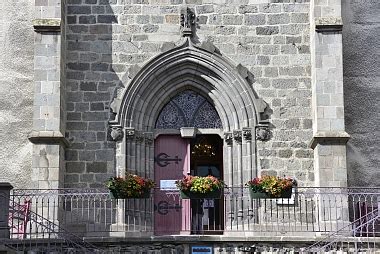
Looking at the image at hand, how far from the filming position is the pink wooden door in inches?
733

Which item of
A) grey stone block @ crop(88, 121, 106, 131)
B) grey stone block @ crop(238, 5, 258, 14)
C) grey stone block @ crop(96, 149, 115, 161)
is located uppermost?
grey stone block @ crop(238, 5, 258, 14)

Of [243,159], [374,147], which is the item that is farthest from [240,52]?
[374,147]

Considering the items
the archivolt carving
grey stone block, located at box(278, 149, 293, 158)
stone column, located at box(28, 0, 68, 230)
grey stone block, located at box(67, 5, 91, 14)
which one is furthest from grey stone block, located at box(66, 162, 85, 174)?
grey stone block, located at box(278, 149, 293, 158)

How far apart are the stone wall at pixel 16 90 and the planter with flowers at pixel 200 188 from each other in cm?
369

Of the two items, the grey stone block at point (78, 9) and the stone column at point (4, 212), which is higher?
the grey stone block at point (78, 9)

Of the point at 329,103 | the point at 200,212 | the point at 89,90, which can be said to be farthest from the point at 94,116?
the point at 329,103

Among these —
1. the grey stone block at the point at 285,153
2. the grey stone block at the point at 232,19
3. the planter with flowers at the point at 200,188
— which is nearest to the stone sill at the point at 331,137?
the grey stone block at the point at 285,153

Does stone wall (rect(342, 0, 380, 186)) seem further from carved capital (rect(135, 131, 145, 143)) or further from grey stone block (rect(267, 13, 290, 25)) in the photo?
carved capital (rect(135, 131, 145, 143))

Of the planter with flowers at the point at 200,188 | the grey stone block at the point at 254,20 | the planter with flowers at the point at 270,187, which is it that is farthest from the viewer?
the grey stone block at the point at 254,20

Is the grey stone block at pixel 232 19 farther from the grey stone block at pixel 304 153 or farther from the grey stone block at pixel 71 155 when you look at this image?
the grey stone block at pixel 71 155

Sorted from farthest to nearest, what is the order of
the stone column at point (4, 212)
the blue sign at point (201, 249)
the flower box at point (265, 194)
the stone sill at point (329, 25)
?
the stone sill at point (329, 25) < the flower box at point (265, 194) < the blue sign at point (201, 249) < the stone column at point (4, 212)

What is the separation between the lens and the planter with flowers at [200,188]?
16.8m

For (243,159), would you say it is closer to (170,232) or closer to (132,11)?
(170,232)

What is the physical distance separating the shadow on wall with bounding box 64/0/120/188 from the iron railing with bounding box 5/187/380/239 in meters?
0.57
